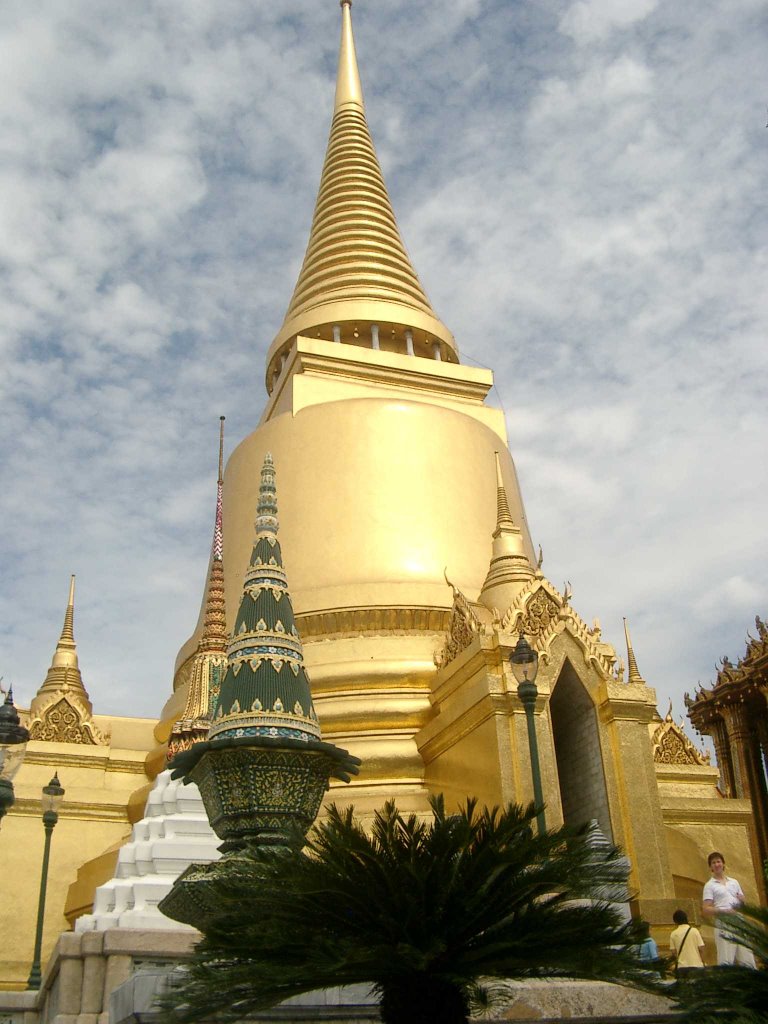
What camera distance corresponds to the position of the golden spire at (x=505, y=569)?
16.6m

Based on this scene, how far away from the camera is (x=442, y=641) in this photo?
Result: 16.8 m

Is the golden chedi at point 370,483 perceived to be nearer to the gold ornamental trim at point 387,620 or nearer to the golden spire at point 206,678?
the gold ornamental trim at point 387,620

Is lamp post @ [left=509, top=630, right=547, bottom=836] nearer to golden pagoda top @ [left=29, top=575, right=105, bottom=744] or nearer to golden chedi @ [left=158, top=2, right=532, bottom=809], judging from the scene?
golden chedi @ [left=158, top=2, right=532, bottom=809]

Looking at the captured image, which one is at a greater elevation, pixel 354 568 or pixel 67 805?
Result: pixel 354 568

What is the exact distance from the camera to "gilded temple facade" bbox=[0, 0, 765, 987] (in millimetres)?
13789

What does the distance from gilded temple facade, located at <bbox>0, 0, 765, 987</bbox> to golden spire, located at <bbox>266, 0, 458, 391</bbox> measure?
6 cm

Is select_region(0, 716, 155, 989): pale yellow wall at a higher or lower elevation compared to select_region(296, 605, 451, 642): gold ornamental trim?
lower

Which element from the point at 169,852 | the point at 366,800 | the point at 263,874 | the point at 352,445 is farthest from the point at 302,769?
the point at 352,445

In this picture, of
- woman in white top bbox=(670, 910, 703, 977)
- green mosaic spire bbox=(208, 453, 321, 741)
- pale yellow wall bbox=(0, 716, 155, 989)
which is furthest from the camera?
pale yellow wall bbox=(0, 716, 155, 989)

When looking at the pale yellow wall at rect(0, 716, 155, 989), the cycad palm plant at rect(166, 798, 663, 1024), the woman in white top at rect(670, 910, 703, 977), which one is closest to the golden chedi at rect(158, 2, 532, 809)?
the pale yellow wall at rect(0, 716, 155, 989)

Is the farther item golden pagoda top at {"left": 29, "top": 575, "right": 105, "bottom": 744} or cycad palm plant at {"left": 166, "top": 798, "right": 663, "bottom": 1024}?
golden pagoda top at {"left": 29, "top": 575, "right": 105, "bottom": 744}

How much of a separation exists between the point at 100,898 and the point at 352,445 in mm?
10533

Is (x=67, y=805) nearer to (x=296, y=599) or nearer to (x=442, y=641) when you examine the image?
(x=296, y=599)

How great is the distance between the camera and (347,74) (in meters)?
29.4
